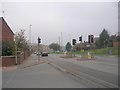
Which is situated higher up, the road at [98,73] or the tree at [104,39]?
the tree at [104,39]

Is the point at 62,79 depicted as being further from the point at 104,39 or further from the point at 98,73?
the point at 104,39

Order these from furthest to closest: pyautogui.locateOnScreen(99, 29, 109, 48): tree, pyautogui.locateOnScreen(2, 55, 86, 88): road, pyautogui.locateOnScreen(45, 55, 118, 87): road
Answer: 1. pyautogui.locateOnScreen(99, 29, 109, 48): tree
2. pyautogui.locateOnScreen(45, 55, 118, 87): road
3. pyautogui.locateOnScreen(2, 55, 86, 88): road

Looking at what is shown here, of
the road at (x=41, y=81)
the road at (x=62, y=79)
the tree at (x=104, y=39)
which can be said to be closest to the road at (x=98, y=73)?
the road at (x=62, y=79)

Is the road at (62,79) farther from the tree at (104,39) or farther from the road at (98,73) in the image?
the tree at (104,39)

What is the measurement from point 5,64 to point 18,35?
2747 cm

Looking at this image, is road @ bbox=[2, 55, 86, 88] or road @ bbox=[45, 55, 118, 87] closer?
road @ bbox=[2, 55, 86, 88]

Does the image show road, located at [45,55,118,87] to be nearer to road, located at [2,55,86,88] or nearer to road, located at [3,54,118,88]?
road, located at [3,54,118,88]

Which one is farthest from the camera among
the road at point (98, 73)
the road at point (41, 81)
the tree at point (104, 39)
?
the tree at point (104, 39)

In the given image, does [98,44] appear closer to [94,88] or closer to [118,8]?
[118,8]

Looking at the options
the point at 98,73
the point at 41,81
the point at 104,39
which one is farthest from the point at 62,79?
the point at 104,39

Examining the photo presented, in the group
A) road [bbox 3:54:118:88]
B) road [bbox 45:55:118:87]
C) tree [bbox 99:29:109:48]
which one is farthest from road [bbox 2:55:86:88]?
tree [bbox 99:29:109:48]

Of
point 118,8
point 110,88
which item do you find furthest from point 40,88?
point 118,8

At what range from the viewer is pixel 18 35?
58.5 meters

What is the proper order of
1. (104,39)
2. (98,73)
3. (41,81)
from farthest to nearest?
(104,39) → (98,73) → (41,81)
